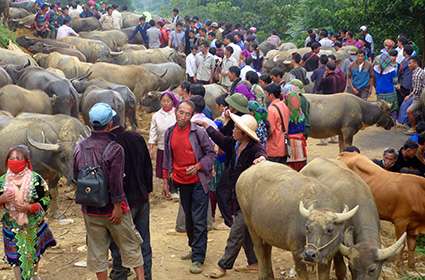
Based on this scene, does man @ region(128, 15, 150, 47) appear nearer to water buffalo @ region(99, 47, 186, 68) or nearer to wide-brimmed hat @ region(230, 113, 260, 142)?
water buffalo @ region(99, 47, 186, 68)

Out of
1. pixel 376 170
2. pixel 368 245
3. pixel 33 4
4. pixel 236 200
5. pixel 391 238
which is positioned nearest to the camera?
pixel 368 245

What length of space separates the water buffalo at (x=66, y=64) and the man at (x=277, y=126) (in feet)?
31.0

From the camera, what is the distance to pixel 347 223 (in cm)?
620

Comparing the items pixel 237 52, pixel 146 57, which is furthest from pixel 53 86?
pixel 146 57

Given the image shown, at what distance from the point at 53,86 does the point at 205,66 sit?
3.98 m

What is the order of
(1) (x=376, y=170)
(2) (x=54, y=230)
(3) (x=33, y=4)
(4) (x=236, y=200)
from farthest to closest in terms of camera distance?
(3) (x=33, y=4) < (2) (x=54, y=230) < (1) (x=376, y=170) < (4) (x=236, y=200)

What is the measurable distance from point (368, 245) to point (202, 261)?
7.72 ft

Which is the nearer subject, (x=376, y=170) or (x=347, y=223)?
(x=347, y=223)

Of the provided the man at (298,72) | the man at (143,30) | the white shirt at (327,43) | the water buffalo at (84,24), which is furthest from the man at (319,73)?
the water buffalo at (84,24)

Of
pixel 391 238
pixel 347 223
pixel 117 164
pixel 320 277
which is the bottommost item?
pixel 391 238

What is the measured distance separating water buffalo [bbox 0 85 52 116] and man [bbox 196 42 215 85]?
429 cm

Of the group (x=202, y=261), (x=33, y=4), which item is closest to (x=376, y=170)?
(x=202, y=261)

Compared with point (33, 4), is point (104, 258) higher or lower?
lower

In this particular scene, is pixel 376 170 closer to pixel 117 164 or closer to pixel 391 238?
pixel 391 238
